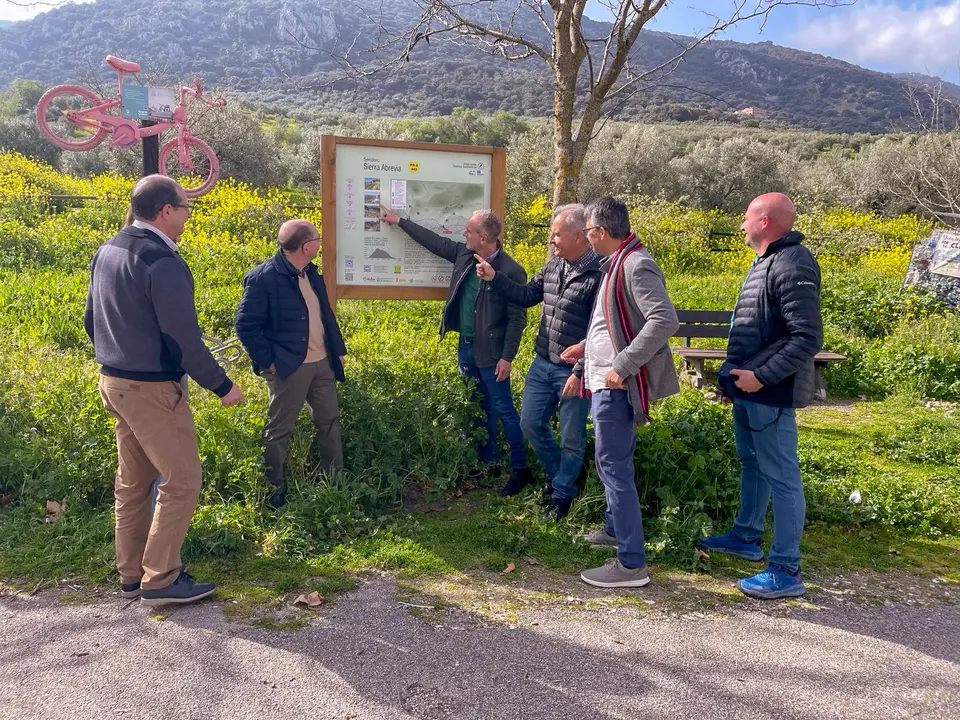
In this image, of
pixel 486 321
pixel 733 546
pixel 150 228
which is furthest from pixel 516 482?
pixel 150 228

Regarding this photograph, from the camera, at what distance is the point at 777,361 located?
3514 mm

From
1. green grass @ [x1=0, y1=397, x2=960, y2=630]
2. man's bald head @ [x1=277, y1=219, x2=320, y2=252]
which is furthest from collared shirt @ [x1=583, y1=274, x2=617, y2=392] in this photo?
man's bald head @ [x1=277, y1=219, x2=320, y2=252]

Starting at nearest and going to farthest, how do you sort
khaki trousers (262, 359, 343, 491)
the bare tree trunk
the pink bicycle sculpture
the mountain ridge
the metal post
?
khaki trousers (262, 359, 343, 491) < the metal post < the pink bicycle sculpture < the bare tree trunk < the mountain ridge

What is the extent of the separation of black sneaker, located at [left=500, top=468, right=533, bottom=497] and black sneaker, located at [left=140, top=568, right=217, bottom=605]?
6.80 ft

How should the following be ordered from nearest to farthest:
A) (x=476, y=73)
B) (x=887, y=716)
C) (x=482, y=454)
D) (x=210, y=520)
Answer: (x=887, y=716)
(x=210, y=520)
(x=482, y=454)
(x=476, y=73)

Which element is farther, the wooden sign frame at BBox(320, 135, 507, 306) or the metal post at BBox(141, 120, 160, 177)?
the metal post at BBox(141, 120, 160, 177)

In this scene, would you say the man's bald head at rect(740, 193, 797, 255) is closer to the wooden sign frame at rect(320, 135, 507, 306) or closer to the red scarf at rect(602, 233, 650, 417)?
the red scarf at rect(602, 233, 650, 417)

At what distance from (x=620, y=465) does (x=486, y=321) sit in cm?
154

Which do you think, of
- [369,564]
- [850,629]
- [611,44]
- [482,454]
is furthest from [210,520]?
[611,44]

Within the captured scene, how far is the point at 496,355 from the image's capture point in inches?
193

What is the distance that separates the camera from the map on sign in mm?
5133

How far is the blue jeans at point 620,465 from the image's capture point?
370cm

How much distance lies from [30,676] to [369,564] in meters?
1.60

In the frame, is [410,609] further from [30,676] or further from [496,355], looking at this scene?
[496,355]
